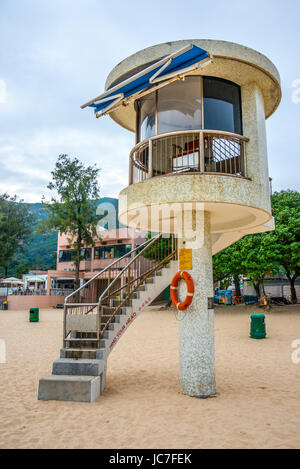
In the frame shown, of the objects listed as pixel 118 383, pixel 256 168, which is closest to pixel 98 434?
pixel 118 383

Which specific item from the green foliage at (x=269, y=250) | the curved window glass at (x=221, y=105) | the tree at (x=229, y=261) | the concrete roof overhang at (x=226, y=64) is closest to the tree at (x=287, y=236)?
the green foliage at (x=269, y=250)

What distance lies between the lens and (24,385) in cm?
824

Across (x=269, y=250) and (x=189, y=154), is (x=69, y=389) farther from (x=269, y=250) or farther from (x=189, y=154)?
(x=269, y=250)

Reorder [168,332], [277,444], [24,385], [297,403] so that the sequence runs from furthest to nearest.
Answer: [168,332] → [24,385] → [297,403] → [277,444]

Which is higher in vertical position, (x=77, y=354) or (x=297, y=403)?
(x=77, y=354)

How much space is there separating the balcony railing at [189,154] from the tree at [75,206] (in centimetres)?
2999

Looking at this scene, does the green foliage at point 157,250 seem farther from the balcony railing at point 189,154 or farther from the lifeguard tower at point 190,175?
the lifeguard tower at point 190,175

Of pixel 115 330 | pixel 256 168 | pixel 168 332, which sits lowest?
pixel 168 332

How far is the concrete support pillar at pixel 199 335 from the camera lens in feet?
23.2

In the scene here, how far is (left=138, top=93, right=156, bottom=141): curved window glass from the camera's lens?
799cm

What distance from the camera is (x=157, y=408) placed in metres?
6.46

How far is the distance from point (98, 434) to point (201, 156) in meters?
5.23

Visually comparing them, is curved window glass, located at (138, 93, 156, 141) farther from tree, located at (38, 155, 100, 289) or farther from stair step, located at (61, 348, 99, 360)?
tree, located at (38, 155, 100, 289)
